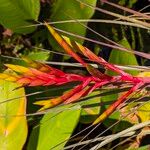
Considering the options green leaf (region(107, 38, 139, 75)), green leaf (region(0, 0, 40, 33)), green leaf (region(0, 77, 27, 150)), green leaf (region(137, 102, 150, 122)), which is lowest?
green leaf (region(0, 77, 27, 150))

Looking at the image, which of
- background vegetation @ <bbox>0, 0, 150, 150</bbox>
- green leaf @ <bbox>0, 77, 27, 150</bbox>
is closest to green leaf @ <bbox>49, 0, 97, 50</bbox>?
background vegetation @ <bbox>0, 0, 150, 150</bbox>

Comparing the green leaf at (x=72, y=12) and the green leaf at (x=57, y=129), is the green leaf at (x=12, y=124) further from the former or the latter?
the green leaf at (x=72, y=12)

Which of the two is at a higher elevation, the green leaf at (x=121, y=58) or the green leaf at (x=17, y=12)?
the green leaf at (x=17, y=12)

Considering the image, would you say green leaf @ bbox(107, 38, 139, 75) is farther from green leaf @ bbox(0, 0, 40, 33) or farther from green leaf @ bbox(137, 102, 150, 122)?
green leaf @ bbox(0, 0, 40, 33)

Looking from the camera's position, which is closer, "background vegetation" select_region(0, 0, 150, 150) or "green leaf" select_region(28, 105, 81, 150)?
"background vegetation" select_region(0, 0, 150, 150)

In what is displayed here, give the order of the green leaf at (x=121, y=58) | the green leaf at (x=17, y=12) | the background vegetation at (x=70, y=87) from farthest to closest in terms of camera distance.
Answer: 1. the green leaf at (x=17, y=12)
2. the green leaf at (x=121, y=58)
3. the background vegetation at (x=70, y=87)

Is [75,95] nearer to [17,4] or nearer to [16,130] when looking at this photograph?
[16,130]

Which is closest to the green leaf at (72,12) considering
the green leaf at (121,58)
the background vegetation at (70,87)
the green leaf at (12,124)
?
the background vegetation at (70,87)

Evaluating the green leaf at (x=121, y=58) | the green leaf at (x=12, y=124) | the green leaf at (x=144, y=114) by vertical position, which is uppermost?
the green leaf at (x=121, y=58)
